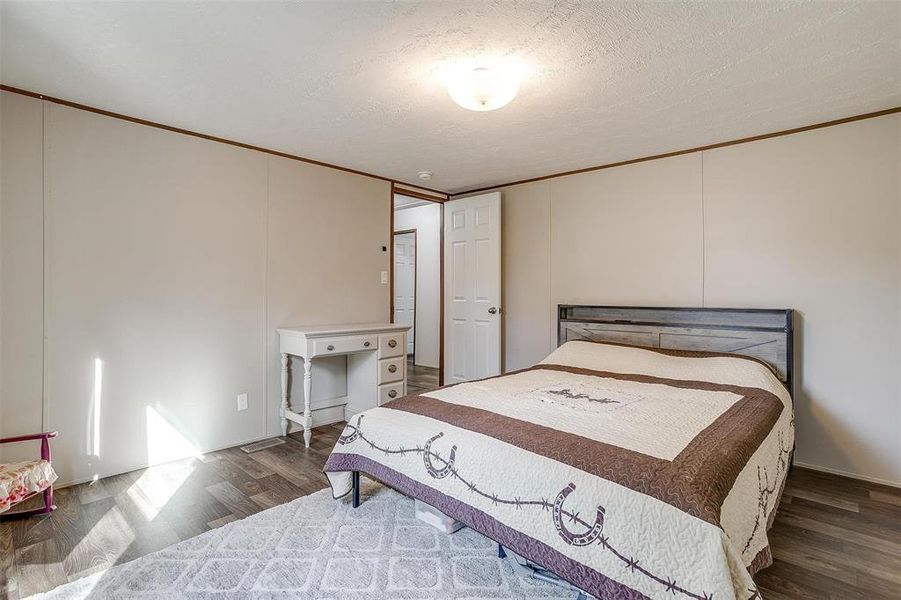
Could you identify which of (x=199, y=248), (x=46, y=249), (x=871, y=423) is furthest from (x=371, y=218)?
(x=871, y=423)

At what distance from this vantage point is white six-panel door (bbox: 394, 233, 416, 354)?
281 inches

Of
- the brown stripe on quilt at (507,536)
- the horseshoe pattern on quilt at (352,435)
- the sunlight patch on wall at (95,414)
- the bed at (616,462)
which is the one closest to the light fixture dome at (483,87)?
the bed at (616,462)

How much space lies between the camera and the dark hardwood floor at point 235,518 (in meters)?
1.78

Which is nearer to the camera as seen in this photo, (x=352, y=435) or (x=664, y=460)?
(x=664, y=460)

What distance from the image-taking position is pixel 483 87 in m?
2.06

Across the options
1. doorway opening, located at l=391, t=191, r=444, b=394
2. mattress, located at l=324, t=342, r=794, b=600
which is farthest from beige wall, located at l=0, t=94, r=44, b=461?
doorway opening, located at l=391, t=191, r=444, b=394

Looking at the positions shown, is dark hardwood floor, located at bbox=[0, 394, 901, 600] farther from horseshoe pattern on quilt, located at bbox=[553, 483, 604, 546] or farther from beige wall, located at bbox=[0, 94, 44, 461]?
horseshoe pattern on quilt, located at bbox=[553, 483, 604, 546]

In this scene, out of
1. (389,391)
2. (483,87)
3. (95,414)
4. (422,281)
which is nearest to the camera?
(483,87)

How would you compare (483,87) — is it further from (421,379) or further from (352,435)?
(421,379)

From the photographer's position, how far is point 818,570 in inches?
72.2

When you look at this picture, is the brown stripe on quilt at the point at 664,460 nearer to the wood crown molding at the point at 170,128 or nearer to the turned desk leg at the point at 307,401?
the turned desk leg at the point at 307,401

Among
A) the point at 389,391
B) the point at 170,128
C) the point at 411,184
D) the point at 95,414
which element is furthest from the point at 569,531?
the point at 411,184

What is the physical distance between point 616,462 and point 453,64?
1.82 m

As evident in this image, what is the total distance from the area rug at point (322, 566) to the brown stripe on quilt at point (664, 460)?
553mm
